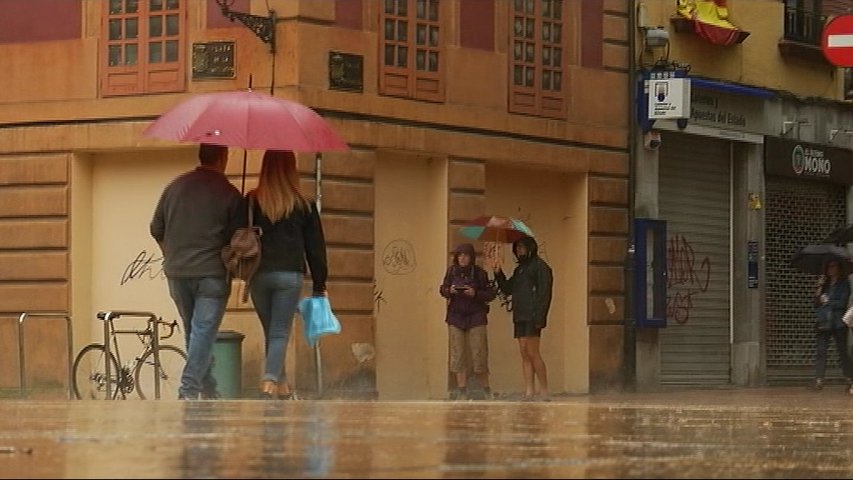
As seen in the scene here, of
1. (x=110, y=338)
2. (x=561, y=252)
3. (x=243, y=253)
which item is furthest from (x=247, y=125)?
(x=561, y=252)

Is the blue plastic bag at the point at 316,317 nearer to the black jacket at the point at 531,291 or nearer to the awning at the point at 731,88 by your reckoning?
the black jacket at the point at 531,291

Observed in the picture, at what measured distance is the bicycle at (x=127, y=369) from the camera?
790 inches

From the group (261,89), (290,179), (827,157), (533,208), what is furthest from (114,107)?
(827,157)

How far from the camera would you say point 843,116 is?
104ft

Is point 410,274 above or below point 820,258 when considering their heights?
below

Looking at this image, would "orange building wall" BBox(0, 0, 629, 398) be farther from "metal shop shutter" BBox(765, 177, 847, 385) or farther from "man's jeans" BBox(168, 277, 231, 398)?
"man's jeans" BBox(168, 277, 231, 398)

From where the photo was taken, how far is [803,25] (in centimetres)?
3058

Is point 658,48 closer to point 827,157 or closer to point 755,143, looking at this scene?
point 755,143

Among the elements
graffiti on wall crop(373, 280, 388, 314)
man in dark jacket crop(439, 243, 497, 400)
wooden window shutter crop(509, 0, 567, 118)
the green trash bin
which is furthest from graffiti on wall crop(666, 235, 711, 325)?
the green trash bin

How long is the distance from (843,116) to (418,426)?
22.7m

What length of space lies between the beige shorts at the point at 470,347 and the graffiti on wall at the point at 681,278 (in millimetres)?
5656

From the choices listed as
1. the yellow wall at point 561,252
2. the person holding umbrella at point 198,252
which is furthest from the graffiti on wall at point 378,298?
the person holding umbrella at point 198,252

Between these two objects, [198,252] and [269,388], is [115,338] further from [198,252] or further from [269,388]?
[198,252]

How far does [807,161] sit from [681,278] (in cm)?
341
